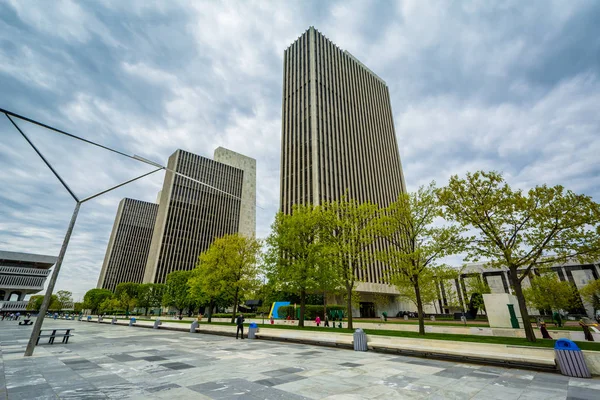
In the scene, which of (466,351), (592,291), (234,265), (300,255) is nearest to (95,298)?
(234,265)

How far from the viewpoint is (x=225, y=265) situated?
3450cm

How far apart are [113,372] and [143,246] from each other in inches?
5785

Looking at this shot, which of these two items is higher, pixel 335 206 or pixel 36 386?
pixel 335 206

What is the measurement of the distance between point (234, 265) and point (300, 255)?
10.00 m

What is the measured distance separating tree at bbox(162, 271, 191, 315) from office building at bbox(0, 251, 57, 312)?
8078cm

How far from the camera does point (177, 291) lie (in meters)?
65.9

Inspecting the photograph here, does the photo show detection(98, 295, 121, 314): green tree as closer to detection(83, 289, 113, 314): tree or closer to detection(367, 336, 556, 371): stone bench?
detection(83, 289, 113, 314): tree

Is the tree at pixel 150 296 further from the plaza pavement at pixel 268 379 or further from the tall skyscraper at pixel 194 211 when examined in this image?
the plaza pavement at pixel 268 379

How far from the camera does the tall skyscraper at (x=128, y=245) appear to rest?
124 m

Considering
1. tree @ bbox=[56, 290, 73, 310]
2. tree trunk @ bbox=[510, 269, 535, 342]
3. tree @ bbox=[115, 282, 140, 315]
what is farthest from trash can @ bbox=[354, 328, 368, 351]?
tree @ bbox=[56, 290, 73, 310]

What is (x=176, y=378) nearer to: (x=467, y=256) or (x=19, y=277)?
(x=467, y=256)

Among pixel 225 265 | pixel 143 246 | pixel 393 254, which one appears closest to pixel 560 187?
pixel 393 254

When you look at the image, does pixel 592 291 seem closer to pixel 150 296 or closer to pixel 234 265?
pixel 234 265

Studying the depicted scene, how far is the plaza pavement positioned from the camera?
6.35 meters
